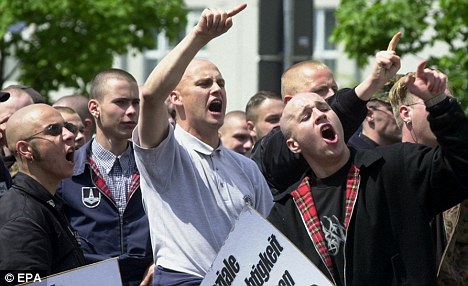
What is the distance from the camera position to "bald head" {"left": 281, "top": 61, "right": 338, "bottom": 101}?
26.0 feet

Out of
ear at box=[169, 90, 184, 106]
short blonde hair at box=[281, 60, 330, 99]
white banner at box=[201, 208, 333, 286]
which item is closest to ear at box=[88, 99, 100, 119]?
short blonde hair at box=[281, 60, 330, 99]

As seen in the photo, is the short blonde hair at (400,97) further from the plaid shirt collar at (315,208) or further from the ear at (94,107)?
the ear at (94,107)

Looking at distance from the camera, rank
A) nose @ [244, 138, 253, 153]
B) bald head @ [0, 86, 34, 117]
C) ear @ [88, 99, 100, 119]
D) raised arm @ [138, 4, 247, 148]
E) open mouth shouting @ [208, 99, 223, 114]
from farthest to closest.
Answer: nose @ [244, 138, 253, 153] < ear @ [88, 99, 100, 119] < bald head @ [0, 86, 34, 117] < open mouth shouting @ [208, 99, 223, 114] < raised arm @ [138, 4, 247, 148]

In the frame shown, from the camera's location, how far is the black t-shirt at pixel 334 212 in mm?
5750

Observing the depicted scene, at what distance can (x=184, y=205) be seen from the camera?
625cm

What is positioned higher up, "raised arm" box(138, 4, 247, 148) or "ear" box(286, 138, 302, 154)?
"raised arm" box(138, 4, 247, 148)

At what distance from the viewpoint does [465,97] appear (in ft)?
59.5

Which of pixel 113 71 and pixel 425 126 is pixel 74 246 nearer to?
pixel 425 126

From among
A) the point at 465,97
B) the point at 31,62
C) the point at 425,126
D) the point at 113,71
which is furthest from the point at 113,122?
the point at 31,62

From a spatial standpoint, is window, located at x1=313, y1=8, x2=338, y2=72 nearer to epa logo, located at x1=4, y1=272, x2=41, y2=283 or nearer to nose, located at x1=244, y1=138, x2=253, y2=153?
nose, located at x1=244, y1=138, x2=253, y2=153

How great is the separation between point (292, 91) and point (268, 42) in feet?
8.87

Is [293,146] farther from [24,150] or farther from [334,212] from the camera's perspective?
[24,150]

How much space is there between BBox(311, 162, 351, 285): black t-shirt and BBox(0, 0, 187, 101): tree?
14.9 m

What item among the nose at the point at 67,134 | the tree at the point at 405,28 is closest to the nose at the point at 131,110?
the nose at the point at 67,134
